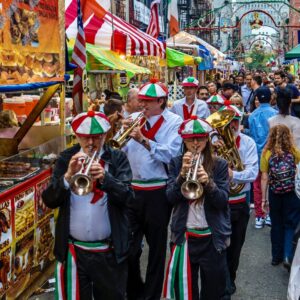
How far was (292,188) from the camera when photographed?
5773 mm

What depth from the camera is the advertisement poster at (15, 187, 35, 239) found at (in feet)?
15.9

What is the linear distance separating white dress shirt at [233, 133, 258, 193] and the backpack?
2.78 feet

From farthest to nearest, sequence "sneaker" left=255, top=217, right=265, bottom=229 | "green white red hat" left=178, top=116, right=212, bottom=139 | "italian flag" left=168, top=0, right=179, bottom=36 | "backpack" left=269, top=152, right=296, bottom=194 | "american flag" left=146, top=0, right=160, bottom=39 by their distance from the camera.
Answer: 1. "italian flag" left=168, top=0, right=179, bottom=36
2. "american flag" left=146, top=0, right=160, bottom=39
3. "sneaker" left=255, top=217, right=265, bottom=229
4. "backpack" left=269, top=152, right=296, bottom=194
5. "green white red hat" left=178, top=116, right=212, bottom=139

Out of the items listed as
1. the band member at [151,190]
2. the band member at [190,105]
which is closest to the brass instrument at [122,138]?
the band member at [151,190]

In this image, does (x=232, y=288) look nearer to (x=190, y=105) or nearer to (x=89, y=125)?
(x=89, y=125)

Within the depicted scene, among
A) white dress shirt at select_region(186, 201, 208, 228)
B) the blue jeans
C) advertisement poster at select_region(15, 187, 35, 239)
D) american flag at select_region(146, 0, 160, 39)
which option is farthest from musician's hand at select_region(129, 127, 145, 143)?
american flag at select_region(146, 0, 160, 39)

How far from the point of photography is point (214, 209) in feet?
13.0

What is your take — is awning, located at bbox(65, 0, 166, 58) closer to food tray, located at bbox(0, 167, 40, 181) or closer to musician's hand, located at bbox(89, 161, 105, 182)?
food tray, located at bbox(0, 167, 40, 181)

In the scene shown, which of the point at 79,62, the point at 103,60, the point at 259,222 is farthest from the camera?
the point at 103,60

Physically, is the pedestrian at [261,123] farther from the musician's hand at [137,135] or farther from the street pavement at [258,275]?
the musician's hand at [137,135]

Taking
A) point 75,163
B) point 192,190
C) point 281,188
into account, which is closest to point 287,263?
point 281,188

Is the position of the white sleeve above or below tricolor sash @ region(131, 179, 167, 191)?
above

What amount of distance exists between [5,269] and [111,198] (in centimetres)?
159

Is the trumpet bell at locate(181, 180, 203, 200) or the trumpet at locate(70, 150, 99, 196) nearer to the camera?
the trumpet at locate(70, 150, 99, 196)
